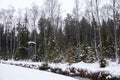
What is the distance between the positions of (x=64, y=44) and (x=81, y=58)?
14254 mm

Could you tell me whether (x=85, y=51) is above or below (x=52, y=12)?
below

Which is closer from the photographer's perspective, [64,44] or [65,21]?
[64,44]

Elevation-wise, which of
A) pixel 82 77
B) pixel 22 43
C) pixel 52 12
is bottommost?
pixel 82 77

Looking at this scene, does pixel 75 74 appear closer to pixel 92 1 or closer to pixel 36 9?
pixel 92 1

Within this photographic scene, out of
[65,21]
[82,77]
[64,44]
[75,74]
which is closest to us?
[82,77]

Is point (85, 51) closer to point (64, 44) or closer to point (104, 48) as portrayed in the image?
point (104, 48)

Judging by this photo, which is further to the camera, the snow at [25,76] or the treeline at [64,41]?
the treeline at [64,41]

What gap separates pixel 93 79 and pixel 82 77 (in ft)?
5.41

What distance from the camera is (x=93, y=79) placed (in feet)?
56.9

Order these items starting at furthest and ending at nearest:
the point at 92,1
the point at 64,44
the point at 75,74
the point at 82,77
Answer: the point at 64,44, the point at 92,1, the point at 75,74, the point at 82,77

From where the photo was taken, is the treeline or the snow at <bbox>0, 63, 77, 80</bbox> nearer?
the snow at <bbox>0, 63, 77, 80</bbox>

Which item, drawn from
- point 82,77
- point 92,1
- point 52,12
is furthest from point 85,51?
point 82,77

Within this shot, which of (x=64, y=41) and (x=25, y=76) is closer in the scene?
(x=25, y=76)

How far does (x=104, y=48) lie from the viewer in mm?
37156
